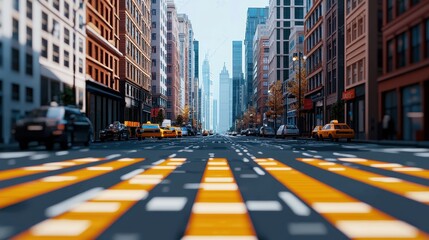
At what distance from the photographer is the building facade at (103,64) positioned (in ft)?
164

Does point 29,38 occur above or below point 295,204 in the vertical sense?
above

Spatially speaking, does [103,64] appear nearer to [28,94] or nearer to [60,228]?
[28,94]

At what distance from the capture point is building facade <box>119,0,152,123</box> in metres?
66.6

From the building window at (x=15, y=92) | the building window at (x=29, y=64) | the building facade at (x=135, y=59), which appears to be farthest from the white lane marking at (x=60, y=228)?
the building facade at (x=135, y=59)

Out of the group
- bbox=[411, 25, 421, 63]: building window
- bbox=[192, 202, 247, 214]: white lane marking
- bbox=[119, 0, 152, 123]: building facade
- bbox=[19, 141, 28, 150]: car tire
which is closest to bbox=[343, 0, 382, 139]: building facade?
bbox=[411, 25, 421, 63]: building window

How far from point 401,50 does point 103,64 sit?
112 feet

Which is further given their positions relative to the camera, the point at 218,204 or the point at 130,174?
the point at 130,174

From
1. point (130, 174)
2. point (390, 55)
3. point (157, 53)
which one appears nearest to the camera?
point (130, 174)

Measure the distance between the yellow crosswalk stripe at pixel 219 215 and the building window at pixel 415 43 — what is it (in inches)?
1111

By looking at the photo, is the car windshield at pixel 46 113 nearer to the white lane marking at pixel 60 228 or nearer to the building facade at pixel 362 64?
the white lane marking at pixel 60 228

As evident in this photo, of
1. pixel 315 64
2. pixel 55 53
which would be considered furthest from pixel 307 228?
pixel 315 64

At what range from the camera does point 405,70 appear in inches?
1329

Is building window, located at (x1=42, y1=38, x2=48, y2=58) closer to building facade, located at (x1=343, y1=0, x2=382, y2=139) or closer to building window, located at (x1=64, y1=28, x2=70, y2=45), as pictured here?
building window, located at (x1=64, y1=28, x2=70, y2=45)

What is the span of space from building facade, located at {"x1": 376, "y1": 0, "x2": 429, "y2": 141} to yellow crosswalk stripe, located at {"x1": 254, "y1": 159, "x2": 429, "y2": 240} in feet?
84.1
